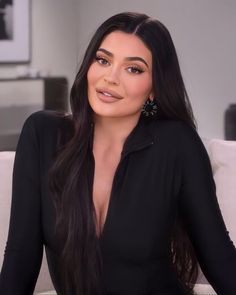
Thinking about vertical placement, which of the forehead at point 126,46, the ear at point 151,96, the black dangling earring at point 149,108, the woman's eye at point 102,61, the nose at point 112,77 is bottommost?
the black dangling earring at point 149,108

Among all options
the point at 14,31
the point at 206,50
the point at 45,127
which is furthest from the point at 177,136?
the point at 14,31

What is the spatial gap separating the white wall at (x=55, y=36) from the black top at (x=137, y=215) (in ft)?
6.71

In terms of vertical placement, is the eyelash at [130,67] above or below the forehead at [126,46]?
below

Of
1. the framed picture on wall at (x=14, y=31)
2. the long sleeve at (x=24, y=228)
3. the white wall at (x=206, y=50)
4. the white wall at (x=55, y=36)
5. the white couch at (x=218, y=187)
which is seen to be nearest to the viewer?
the long sleeve at (x=24, y=228)

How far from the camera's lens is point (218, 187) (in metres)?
1.51

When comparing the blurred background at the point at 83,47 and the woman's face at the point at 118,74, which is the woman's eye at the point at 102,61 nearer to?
the woman's face at the point at 118,74

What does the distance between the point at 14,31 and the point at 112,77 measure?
214cm

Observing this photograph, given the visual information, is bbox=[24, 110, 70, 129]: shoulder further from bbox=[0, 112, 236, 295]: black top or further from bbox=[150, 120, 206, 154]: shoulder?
bbox=[150, 120, 206, 154]: shoulder

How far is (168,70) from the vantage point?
1205mm

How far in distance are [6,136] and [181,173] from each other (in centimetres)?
205

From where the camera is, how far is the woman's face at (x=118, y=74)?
45.4 inches

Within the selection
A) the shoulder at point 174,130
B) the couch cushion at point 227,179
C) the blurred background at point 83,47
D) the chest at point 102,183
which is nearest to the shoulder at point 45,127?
the chest at point 102,183

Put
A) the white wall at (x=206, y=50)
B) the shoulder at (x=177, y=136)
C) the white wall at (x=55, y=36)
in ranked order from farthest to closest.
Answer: the white wall at (x=55, y=36)
the white wall at (x=206, y=50)
the shoulder at (x=177, y=136)

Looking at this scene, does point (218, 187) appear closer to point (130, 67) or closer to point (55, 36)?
point (130, 67)
